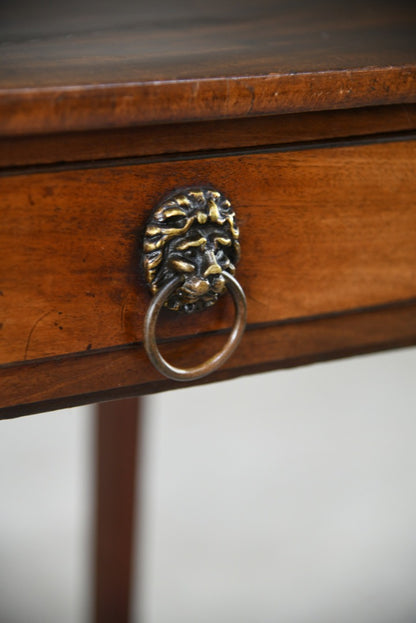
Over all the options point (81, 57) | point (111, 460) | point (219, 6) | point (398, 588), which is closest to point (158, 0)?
point (219, 6)

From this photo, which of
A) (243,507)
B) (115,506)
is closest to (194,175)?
(115,506)

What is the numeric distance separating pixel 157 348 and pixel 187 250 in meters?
0.05

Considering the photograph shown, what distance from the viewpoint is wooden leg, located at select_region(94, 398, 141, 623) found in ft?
2.69

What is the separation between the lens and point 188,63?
39 centimetres

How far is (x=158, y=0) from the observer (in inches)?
21.1

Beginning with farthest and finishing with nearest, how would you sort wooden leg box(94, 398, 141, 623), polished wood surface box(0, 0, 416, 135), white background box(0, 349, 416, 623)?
white background box(0, 349, 416, 623), wooden leg box(94, 398, 141, 623), polished wood surface box(0, 0, 416, 135)

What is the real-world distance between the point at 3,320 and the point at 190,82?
14 centimetres

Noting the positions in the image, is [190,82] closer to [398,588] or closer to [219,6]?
[219,6]

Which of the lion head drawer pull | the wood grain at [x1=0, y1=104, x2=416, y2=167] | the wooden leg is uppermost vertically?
the wooden leg

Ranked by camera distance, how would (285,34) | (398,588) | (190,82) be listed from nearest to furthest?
(190,82) < (285,34) < (398,588)

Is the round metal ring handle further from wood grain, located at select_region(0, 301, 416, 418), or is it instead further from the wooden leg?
the wooden leg

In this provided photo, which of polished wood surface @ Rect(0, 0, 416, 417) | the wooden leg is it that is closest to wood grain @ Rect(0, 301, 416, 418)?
polished wood surface @ Rect(0, 0, 416, 417)

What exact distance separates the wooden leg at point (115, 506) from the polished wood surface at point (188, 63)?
0.40 m

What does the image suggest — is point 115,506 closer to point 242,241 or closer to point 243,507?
point 243,507
